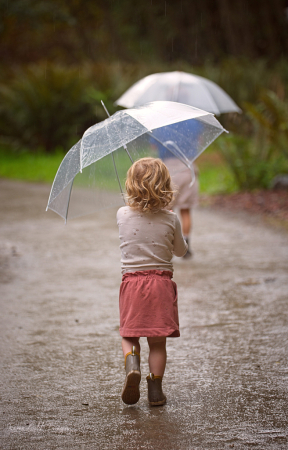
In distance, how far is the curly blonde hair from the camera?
10.2 feet

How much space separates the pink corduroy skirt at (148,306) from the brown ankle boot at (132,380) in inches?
4.9

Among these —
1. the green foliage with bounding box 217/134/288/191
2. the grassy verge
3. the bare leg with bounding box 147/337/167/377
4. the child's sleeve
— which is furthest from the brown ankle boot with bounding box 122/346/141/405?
the grassy verge

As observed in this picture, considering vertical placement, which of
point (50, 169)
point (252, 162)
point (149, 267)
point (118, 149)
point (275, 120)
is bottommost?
point (50, 169)

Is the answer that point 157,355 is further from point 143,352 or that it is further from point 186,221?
point 186,221

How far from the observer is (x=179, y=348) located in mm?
4086

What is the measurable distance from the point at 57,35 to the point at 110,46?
363 centimetres

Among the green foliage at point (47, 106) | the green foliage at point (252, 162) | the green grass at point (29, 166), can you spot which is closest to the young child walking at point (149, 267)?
the green foliage at point (252, 162)

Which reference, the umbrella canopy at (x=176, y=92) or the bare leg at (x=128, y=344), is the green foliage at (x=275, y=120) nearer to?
the umbrella canopy at (x=176, y=92)

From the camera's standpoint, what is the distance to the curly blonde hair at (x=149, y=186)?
3.11m

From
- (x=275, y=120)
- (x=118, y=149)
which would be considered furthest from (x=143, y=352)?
(x=275, y=120)

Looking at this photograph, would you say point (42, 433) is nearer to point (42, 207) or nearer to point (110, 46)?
point (42, 207)

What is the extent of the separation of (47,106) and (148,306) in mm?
16048

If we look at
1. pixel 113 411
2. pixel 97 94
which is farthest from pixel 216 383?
pixel 97 94

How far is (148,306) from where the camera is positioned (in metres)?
3.13
